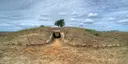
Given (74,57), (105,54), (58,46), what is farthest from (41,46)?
(105,54)

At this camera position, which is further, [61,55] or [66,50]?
[66,50]

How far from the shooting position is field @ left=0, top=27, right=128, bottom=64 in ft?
47.4

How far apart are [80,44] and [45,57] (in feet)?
14.3

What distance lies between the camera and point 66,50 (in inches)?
641

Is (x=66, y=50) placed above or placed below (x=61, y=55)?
Result: above

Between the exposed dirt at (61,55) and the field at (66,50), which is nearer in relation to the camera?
the exposed dirt at (61,55)

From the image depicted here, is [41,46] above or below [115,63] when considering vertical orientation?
above

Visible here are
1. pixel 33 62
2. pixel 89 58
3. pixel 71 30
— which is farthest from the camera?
pixel 71 30

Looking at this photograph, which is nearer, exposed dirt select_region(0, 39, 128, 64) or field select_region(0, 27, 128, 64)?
exposed dirt select_region(0, 39, 128, 64)

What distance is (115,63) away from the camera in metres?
14.1

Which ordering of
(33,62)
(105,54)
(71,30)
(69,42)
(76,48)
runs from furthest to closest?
1. (71,30)
2. (69,42)
3. (76,48)
4. (105,54)
5. (33,62)

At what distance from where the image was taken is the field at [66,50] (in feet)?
47.4

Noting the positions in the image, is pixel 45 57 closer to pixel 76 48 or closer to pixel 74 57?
pixel 74 57

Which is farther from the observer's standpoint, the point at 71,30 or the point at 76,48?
the point at 71,30
